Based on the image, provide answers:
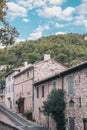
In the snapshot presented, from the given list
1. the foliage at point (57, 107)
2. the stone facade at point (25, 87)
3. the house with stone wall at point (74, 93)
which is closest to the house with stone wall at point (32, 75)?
the stone facade at point (25, 87)

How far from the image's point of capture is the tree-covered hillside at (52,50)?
8894 centimetres

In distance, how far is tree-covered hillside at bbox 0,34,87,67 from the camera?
88.9 metres

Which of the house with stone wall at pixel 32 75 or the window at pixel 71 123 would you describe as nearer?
the window at pixel 71 123

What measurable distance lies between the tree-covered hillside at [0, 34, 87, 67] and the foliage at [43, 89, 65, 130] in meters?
49.4

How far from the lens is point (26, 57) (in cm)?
9588

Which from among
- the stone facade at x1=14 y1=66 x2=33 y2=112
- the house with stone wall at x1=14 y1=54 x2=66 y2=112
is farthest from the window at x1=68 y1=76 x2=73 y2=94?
the stone facade at x1=14 y1=66 x2=33 y2=112

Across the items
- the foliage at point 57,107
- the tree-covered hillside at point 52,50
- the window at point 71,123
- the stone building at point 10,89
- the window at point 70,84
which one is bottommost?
the window at point 71,123

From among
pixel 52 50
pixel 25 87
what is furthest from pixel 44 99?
pixel 52 50

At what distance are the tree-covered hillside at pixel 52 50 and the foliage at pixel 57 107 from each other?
1944 inches

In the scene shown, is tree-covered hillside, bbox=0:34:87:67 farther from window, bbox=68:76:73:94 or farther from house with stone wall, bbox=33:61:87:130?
window, bbox=68:76:73:94

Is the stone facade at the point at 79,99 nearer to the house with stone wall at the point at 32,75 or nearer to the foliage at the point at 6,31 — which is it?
the foliage at the point at 6,31

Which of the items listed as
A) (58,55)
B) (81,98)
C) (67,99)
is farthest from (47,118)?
(58,55)

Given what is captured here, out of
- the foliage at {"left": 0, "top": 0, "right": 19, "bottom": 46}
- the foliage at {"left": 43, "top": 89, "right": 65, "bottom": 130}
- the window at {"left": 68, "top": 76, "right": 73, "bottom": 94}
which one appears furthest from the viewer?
the foliage at {"left": 43, "top": 89, "right": 65, "bottom": 130}

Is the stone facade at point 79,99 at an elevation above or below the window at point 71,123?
above
